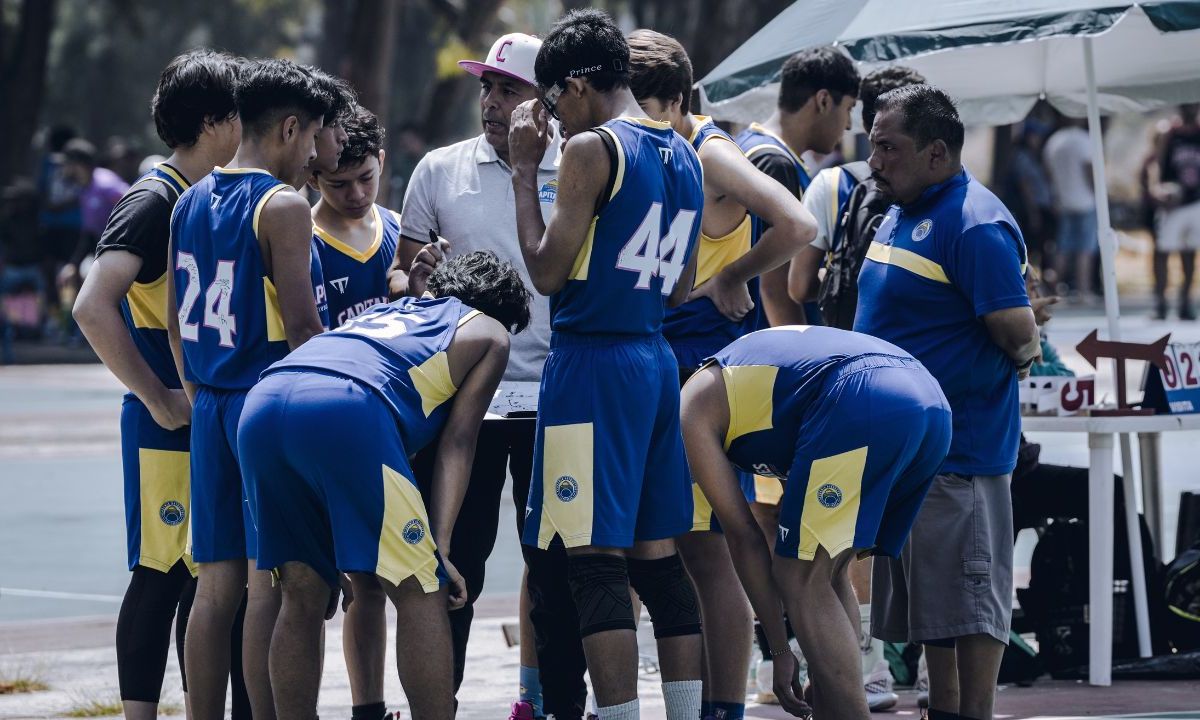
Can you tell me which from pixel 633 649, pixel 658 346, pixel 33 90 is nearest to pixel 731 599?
pixel 633 649

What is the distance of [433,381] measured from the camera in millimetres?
4715

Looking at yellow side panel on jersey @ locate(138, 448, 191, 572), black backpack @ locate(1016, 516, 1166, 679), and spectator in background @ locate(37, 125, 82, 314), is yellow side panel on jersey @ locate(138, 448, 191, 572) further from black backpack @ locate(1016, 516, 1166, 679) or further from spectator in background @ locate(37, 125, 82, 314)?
spectator in background @ locate(37, 125, 82, 314)

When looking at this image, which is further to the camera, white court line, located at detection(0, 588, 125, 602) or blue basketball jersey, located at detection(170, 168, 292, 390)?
white court line, located at detection(0, 588, 125, 602)

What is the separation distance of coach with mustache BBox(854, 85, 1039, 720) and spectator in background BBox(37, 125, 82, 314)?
1672 cm

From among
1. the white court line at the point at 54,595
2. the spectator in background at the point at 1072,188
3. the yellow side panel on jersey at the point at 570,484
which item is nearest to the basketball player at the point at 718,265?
the yellow side panel on jersey at the point at 570,484

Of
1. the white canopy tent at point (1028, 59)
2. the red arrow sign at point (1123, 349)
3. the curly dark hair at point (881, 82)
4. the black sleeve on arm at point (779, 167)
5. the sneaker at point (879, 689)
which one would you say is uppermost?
the white canopy tent at point (1028, 59)

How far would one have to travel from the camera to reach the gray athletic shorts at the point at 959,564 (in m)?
5.08

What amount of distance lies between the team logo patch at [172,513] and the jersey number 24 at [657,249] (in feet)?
4.83

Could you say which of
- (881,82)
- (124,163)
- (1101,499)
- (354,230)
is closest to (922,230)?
(881,82)

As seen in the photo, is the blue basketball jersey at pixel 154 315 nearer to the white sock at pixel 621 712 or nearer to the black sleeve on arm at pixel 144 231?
the black sleeve on arm at pixel 144 231

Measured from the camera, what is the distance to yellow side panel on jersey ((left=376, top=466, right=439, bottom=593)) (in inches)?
179

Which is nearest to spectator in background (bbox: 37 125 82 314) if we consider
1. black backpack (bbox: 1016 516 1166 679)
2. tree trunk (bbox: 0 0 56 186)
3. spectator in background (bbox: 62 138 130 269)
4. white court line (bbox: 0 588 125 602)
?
spectator in background (bbox: 62 138 130 269)

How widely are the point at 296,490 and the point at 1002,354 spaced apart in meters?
2.06

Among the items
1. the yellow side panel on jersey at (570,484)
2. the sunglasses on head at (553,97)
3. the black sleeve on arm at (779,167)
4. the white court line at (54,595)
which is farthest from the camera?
the white court line at (54,595)
